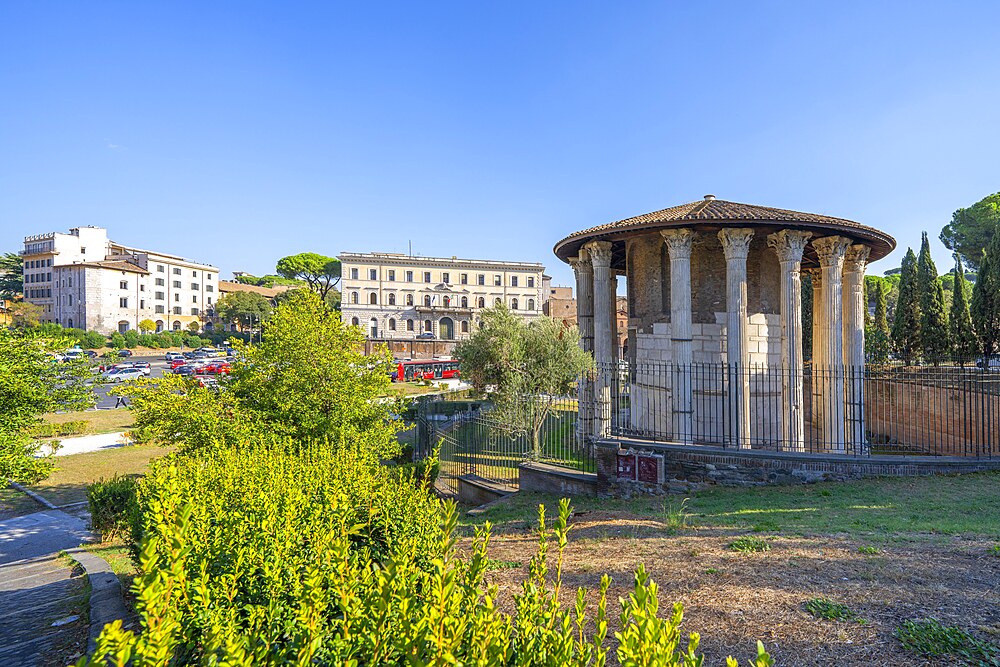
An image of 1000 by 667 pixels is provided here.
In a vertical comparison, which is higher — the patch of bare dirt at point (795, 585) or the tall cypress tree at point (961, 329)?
the tall cypress tree at point (961, 329)

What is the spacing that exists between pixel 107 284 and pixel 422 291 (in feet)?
133

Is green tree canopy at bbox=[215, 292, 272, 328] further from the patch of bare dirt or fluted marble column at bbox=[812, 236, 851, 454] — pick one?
the patch of bare dirt

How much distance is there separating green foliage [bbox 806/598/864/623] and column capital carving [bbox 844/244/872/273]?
508 inches

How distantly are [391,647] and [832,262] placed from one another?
1487 centimetres

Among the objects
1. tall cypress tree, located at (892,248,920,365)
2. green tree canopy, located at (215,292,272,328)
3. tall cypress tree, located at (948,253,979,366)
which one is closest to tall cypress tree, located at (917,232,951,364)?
tall cypress tree, located at (892,248,920,365)

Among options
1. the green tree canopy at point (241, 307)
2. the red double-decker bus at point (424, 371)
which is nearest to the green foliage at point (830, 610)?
the red double-decker bus at point (424, 371)

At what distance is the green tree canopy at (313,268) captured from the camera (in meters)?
81.5

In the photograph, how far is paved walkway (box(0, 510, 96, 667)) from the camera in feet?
19.6

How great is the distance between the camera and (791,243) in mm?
12805

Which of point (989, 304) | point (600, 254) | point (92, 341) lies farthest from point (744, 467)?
point (92, 341)

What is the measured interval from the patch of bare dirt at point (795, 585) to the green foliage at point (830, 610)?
6 centimetres

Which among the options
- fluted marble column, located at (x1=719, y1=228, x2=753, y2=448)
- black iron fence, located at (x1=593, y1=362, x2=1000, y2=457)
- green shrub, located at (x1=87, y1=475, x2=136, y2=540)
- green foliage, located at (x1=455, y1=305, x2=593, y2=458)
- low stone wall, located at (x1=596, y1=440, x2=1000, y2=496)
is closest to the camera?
low stone wall, located at (x1=596, y1=440, x2=1000, y2=496)

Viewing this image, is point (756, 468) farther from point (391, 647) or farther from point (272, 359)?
point (272, 359)

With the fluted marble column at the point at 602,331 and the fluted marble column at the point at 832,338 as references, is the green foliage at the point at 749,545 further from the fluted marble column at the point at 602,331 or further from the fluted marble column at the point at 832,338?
the fluted marble column at the point at 832,338
